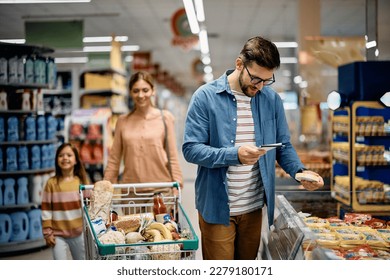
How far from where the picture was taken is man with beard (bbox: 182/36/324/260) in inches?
115

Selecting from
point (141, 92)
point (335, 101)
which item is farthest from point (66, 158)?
point (335, 101)

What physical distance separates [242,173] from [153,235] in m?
0.60

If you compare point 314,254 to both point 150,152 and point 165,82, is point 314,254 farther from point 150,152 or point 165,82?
point 165,82

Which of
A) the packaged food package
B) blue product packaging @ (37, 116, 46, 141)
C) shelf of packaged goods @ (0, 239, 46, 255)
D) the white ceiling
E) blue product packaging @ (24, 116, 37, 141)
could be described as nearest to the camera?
the packaged food package

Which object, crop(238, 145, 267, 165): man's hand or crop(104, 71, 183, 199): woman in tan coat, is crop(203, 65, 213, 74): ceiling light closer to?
crop(104, 71, 183, 199): woman in tan coat

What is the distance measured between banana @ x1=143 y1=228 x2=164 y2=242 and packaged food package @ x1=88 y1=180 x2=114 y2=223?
1.28 feet

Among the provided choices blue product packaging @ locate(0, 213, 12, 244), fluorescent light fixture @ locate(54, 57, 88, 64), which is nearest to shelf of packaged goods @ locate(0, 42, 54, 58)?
blue product packaging @ locate(0, 213, 12, 244)

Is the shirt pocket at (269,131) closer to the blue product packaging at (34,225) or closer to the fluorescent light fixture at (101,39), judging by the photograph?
the blue product packaging at (34,225)

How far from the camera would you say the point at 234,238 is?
10.4ft

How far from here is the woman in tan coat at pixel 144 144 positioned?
4.31 metres

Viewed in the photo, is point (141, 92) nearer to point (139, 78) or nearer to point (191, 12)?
point (139, 78)

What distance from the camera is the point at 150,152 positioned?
14.2ft

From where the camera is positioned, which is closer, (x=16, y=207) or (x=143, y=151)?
(x=143, y=151)

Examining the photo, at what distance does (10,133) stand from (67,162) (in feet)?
7.62
